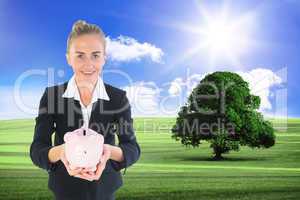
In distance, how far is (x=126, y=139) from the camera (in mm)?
2062

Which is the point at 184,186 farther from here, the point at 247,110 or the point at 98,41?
the point at 98,41

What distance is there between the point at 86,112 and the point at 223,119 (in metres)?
5.32

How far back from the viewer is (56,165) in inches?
80.2

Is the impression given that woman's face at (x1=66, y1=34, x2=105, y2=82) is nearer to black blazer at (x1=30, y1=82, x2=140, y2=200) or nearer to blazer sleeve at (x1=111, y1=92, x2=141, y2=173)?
black blazer at (x1=30, y1=82, x2=140, y2=200)

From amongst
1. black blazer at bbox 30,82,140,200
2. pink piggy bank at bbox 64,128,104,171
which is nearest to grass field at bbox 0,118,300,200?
black blazer at bbox 30,82,140,200

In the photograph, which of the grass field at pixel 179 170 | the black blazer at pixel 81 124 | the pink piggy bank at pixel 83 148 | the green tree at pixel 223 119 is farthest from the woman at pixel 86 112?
the green tree at pixel 223 119

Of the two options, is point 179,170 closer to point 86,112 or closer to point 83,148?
point 86,112

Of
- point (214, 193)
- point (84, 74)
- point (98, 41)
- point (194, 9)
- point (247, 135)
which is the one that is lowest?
point (214, 193)

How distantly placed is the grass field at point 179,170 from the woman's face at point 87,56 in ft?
12.3

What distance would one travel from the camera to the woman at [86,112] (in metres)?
2.06

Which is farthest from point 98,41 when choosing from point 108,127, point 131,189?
point 131,189

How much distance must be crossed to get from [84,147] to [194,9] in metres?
4.03

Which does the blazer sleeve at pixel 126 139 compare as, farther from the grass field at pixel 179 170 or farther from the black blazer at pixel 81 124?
the grass field at pixel 179 170

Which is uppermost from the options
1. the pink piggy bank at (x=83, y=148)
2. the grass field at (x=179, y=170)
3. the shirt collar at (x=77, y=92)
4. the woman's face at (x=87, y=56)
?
the woman's face at (x=87, y=56)
